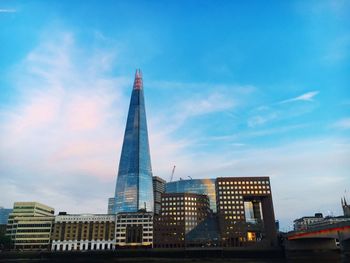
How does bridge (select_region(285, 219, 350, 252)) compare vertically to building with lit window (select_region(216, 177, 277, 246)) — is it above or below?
below

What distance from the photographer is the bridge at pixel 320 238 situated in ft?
292

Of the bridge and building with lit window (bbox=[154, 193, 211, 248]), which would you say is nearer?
the bridge

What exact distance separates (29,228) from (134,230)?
2460 inches

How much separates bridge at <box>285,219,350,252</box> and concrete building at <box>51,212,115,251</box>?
358 feet

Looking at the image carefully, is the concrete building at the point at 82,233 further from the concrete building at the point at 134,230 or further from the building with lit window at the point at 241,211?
the building with lit window at the point at 241,211

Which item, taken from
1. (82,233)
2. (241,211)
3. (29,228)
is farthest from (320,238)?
(29,228)

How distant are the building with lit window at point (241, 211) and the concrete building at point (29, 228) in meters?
106

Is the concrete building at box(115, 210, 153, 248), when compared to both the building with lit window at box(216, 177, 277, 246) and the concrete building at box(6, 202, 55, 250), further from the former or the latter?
the building with lit window at box(216, 177, 277, 246)

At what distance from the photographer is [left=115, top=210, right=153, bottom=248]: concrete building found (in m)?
188

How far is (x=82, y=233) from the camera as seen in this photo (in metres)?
190

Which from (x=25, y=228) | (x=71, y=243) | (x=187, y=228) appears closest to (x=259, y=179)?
(x=187, y=228)

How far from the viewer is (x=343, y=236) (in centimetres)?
8562

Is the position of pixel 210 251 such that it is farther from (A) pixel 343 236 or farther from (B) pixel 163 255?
(A) pixel 343 236

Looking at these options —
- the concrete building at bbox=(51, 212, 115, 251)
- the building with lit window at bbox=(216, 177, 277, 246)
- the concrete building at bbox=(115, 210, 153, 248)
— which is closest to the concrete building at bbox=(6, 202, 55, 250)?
the concrete building at bbox=(51, 212, 115, 251)
